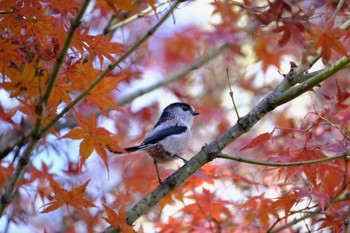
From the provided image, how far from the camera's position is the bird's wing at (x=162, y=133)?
3.98m

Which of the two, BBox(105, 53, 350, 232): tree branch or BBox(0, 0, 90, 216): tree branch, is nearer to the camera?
BBox(0, 0, 90, 216): tree branch

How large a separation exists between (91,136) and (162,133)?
169 cm

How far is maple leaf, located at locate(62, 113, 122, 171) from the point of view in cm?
241

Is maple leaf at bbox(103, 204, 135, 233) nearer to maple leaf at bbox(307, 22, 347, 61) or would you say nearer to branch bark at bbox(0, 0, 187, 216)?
branch bark at bbox(0, 0, 187, 216)

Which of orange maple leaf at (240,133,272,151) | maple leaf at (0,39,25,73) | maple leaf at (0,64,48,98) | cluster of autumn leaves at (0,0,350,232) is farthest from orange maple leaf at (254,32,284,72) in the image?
maple leaf at (0,64,48,98)

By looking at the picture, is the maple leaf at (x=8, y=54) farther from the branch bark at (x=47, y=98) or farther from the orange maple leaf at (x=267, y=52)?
the orange maple leaf at (x=267, y=52)

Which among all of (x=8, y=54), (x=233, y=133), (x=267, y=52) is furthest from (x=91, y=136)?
(x=267, y=52)

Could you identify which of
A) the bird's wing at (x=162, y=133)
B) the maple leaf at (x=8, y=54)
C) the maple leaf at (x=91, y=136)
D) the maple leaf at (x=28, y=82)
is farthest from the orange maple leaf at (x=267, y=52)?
the maple leaf at (x=28, y=82)

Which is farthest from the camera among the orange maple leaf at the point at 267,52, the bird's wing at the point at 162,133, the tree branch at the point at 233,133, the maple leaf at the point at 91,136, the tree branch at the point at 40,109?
the orange maple leaf at the point at 267,52

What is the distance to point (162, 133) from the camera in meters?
4.12

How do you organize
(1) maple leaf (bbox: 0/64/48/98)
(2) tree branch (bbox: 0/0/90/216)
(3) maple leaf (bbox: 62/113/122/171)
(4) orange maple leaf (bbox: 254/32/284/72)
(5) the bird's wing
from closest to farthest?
(2) tree branch (bbox: 0/0/90/216) < (1) maple leaf (bbox: 0/64/48/98) < (3) maple leaf (bbox: 62/113/122/171) < (5) the bird's wing < (4) orange maple leaf (bbox: 254/32/284/72)

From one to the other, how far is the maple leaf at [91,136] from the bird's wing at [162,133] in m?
1.40

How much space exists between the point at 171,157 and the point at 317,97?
9.64 feet

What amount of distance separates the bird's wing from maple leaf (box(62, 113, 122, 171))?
4.58ft
